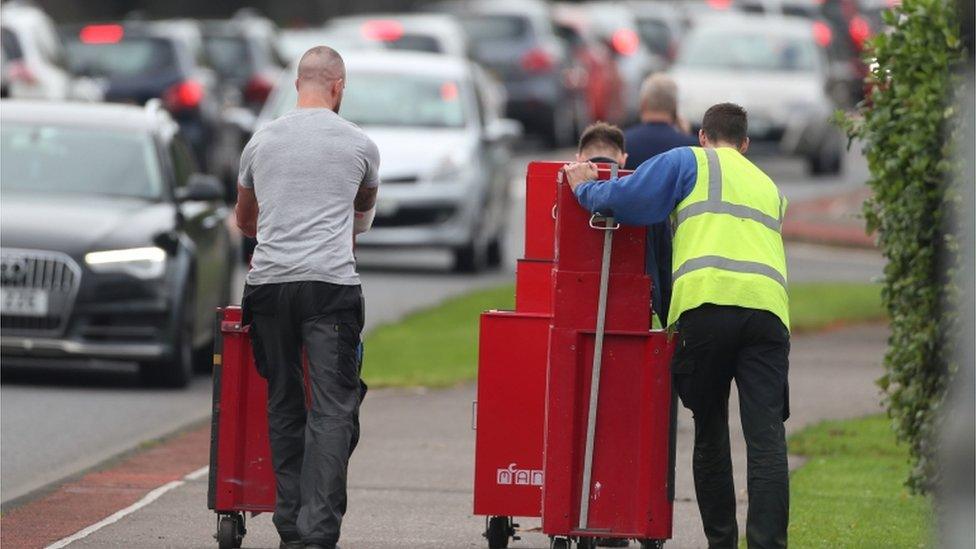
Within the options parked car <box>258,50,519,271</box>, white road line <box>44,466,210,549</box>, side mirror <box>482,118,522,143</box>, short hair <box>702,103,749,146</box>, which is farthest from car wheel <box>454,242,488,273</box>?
short hair <box>702,103,749,146</box>

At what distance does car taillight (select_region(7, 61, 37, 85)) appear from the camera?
23656 millimetres

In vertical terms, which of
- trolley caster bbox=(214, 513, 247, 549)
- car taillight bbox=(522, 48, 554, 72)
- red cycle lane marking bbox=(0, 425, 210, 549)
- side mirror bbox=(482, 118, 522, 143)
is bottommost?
red cycle lane marking bbox=(0, 425, 210, 549)

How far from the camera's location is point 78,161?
47.8 feet

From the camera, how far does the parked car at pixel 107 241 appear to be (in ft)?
A: 43.8

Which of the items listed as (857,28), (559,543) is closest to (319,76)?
(559,543)

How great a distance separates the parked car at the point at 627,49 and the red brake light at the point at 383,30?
4.41 metres

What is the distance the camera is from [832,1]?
5631 centimetres

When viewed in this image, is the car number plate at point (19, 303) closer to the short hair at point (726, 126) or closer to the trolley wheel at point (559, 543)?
the trolley wheel at point (559, 543)

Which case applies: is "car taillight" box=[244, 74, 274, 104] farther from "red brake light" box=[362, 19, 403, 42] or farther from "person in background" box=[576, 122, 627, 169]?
"person in background" box=[576, 122, 627, 169]

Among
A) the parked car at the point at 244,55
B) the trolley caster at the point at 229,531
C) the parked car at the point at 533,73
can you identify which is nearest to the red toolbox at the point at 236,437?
the trolley caster at the point at 229,531

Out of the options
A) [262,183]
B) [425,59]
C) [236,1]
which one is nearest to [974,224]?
[262,183]

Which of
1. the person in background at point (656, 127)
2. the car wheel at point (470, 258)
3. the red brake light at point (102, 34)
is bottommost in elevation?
the car wheel at point (470, 258)

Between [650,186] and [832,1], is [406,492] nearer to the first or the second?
[650,186]

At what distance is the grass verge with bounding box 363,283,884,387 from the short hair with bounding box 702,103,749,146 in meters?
5.02
